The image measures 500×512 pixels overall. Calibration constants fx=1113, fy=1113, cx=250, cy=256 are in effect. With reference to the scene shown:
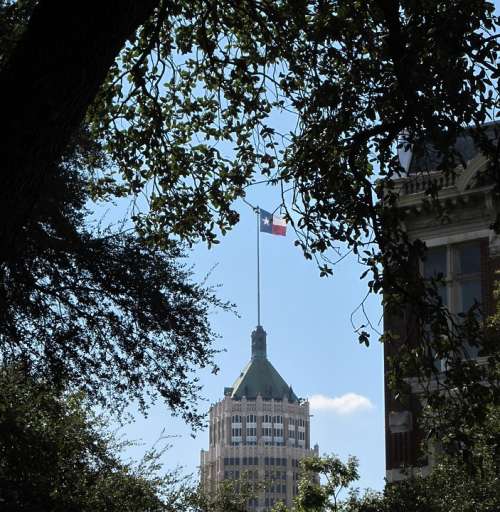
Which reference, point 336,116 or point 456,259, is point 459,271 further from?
point 336,116

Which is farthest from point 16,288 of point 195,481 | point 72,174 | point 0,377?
point 195,481

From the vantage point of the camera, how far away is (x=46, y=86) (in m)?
5.88

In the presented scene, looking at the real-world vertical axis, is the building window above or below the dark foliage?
above

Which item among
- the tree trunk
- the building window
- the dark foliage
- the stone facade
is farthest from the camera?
the building window

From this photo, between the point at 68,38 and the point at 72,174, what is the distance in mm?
13986

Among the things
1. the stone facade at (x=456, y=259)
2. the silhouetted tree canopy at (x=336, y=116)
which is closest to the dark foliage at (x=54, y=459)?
the silhouetted tree canopy at (x=336, y=116)

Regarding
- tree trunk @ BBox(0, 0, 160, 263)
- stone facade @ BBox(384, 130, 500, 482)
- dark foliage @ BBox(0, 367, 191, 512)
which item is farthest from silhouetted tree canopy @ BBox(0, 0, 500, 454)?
stone facade @ BBox(384, 130, 500, 482)

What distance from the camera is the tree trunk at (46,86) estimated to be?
5.77m

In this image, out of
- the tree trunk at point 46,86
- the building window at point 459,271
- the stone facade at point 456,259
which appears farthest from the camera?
the building window at point 459,271

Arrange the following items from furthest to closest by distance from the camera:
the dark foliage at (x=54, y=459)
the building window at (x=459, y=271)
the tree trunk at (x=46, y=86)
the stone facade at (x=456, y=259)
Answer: the building window at (x=459, y=271), the stone facade at (x=456, y=259), the dark foliage at (x=54, y=459), the tree trunk at (x=46, y=86)

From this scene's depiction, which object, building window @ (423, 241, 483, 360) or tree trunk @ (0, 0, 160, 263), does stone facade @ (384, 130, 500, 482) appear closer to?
building window @ (423, 241, 483, 360)

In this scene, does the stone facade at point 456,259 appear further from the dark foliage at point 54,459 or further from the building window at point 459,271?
the dark foliage at point 54,459

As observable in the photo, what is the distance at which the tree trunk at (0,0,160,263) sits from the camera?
5.77 meters

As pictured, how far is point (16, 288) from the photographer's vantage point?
17.3 m
